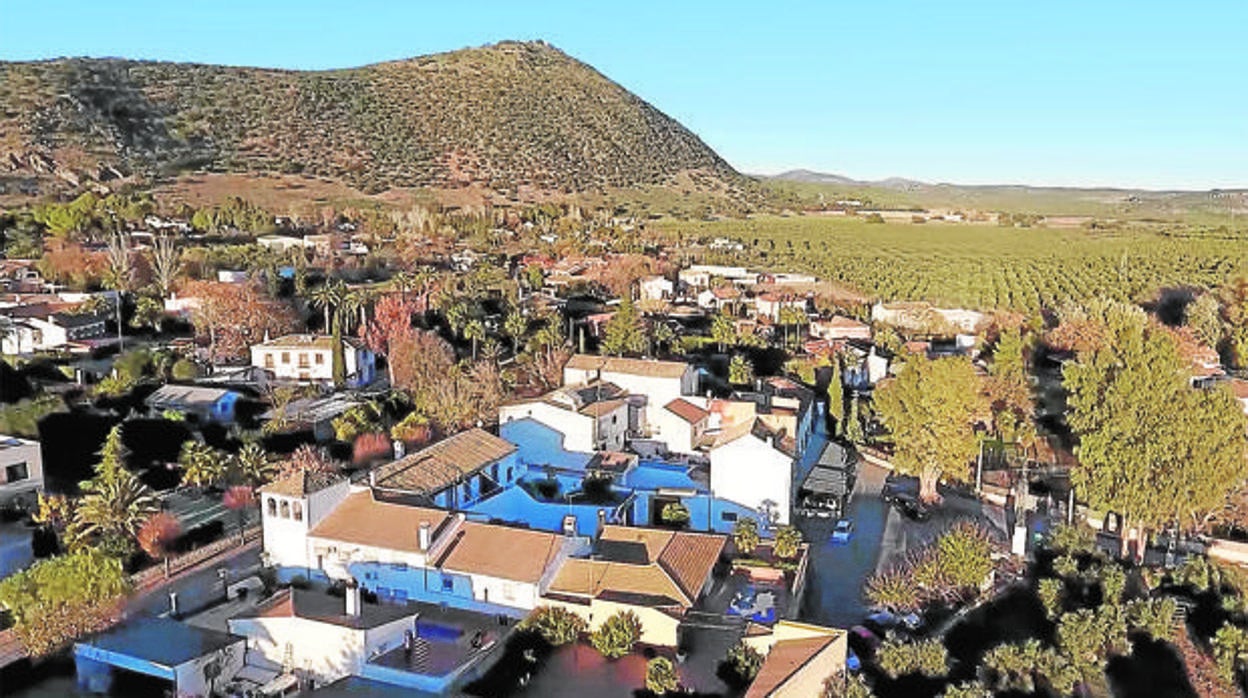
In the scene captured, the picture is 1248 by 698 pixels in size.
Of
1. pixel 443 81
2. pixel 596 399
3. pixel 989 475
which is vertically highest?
pixel 443 81

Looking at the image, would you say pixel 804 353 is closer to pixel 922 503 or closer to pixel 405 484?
pixel 922 503

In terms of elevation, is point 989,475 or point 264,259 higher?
point 264,259

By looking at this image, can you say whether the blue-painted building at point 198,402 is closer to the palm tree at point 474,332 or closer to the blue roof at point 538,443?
the blue roof at point 538,443

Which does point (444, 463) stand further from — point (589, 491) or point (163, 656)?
point (163, 656)

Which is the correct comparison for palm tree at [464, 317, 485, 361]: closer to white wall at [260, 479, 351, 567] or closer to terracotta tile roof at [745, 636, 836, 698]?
white wall at [260, 479, 351, 567]

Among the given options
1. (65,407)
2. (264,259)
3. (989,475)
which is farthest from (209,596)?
(264,259)

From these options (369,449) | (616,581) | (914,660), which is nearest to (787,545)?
(616,581)
